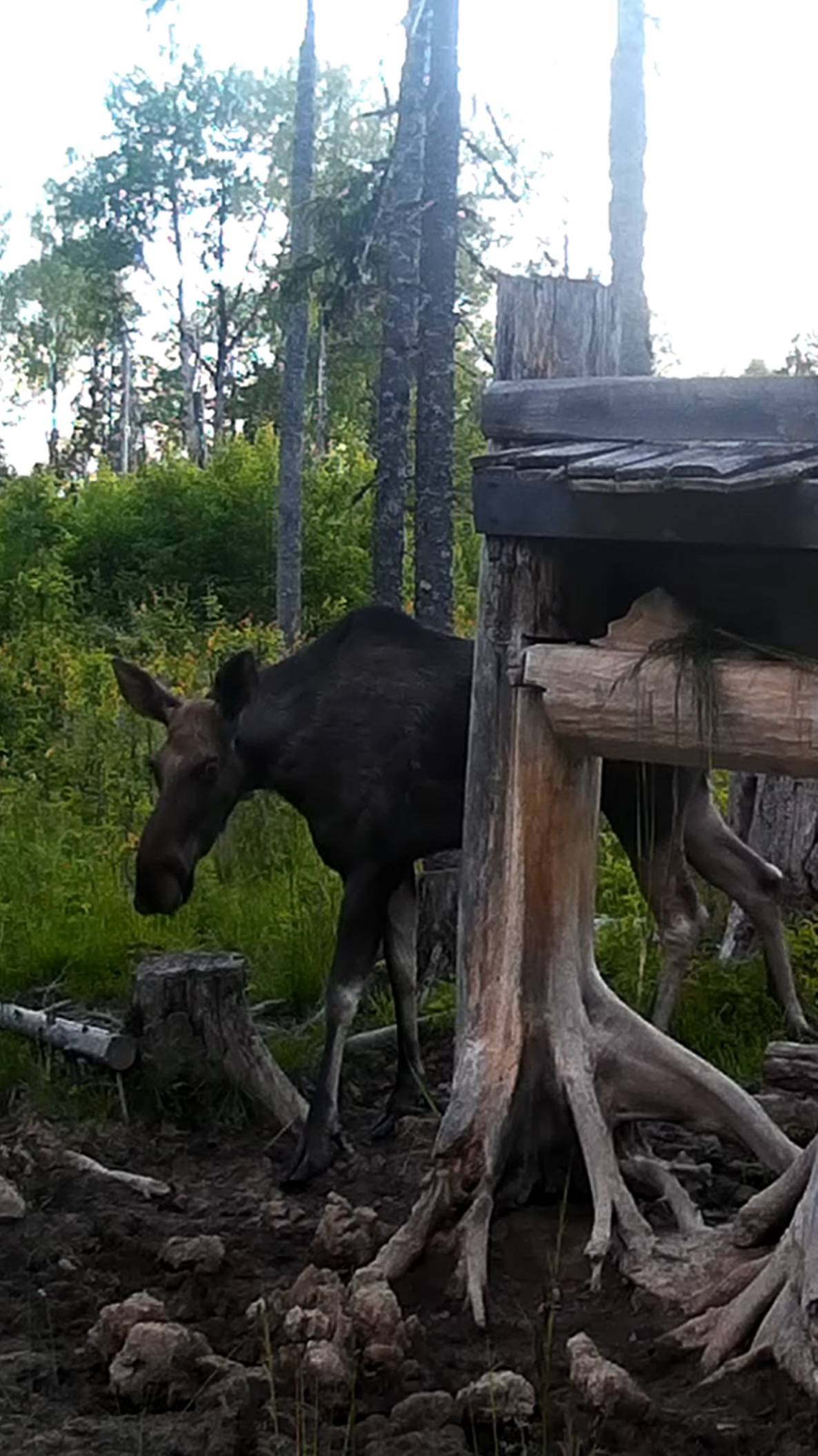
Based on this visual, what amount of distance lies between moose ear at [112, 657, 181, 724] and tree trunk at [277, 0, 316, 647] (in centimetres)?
1147

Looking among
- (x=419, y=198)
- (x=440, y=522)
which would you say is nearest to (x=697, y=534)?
(x=440, y=522)

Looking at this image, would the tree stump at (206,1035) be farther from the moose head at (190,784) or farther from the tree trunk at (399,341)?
the tree trunk at (399,341)

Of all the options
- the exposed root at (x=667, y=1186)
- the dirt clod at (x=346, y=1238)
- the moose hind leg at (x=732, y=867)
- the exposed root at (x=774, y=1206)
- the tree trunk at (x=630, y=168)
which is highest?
the tree trunk at (x=630, y=168)

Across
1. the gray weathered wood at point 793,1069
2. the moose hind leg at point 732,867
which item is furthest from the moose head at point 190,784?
the gray weathered wood at point 793,1069

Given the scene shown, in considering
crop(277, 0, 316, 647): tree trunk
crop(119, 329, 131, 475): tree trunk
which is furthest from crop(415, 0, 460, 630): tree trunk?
crop(119, 329, 131, 475): tree trunk

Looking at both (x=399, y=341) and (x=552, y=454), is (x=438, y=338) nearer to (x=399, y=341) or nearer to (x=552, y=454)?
(x=399, y=341)

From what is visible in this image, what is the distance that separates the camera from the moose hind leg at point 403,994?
684 cm

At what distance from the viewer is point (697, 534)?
4.39 meters

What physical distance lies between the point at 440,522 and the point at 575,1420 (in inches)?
377

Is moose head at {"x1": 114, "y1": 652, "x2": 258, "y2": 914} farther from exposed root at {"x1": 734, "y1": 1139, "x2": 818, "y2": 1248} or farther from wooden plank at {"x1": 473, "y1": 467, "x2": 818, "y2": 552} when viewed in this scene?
exposed root at {"x1": 734, "y1": 1139, "x2": 818, "y2": 1248}

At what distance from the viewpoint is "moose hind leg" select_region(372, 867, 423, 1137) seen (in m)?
6.84

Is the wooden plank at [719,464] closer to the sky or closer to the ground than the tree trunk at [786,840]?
closer to the sky

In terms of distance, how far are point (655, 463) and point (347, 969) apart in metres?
2.85

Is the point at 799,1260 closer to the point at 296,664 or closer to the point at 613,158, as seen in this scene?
the point at 296,664
